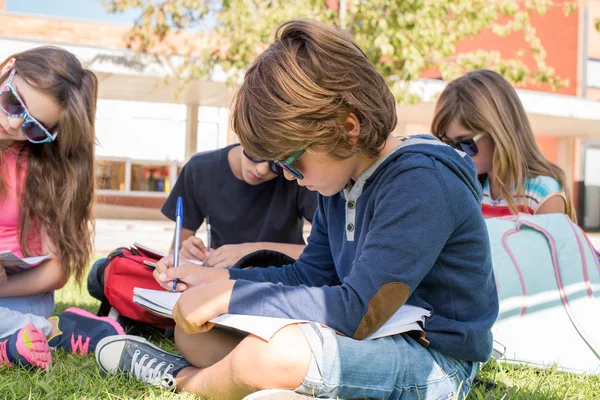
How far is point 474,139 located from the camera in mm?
3375

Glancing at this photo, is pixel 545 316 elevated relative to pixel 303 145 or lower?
lower

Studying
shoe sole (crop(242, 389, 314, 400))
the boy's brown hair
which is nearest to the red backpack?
the boy's brown hair

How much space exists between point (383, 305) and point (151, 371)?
0.85m

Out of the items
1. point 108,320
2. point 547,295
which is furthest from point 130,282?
point 547,295

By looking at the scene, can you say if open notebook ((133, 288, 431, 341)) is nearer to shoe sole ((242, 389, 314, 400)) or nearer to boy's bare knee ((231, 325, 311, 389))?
boy's bare knee ((231, 325, 311, 389))

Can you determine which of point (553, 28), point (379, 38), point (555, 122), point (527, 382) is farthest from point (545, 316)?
point (553, 28)

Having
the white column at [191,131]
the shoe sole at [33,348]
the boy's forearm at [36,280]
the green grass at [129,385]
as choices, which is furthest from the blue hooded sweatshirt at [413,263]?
the white column at [191,131]

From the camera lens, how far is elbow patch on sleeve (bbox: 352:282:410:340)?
5.74 ft

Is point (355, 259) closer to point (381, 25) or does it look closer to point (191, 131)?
point (381, 25)

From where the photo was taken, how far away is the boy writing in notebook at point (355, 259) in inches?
69.7

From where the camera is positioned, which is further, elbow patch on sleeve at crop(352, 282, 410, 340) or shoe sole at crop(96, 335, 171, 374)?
shoe sole at crop(96, 335, 171, 374)

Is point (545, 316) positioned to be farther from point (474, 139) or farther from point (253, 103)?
point (253, 103)

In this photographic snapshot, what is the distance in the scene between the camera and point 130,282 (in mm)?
2938

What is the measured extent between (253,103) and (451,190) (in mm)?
608
